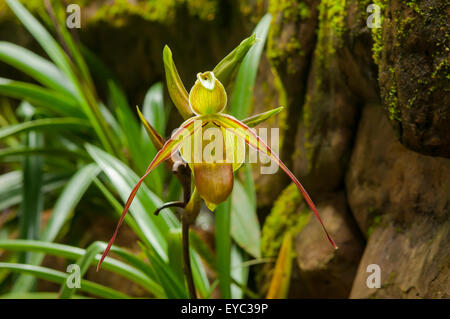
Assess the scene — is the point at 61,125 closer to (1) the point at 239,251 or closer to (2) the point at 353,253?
(1) the point at 239,251

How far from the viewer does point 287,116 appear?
120cm

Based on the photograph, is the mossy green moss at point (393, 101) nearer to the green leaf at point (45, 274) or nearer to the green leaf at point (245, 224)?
the green leaf at point (245, 224)

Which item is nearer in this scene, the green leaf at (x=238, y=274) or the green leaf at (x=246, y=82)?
the green leaf at (x=246, y=82)

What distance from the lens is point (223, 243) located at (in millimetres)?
1017

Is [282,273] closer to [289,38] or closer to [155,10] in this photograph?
[289,38]

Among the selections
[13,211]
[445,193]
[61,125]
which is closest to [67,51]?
[61,125]

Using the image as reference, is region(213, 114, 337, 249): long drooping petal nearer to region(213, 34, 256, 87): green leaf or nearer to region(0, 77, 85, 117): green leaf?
region(213, 34, 256, 87): green leaf

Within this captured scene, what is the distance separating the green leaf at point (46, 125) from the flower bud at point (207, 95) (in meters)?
0.92

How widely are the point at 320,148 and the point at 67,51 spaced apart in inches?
37.5

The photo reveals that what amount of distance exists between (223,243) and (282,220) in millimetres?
277

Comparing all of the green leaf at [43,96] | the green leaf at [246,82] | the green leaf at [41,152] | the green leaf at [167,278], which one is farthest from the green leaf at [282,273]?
the green leaf at [43,96]

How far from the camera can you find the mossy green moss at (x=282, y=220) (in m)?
1.18

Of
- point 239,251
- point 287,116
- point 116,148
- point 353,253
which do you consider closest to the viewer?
point 353,253
